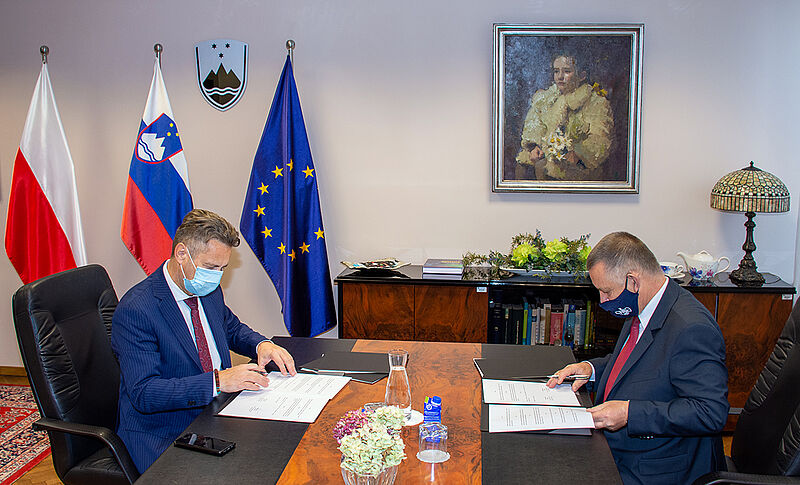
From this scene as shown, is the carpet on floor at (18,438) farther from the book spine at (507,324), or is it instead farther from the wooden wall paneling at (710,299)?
the wooden wall paneling at (710,299)

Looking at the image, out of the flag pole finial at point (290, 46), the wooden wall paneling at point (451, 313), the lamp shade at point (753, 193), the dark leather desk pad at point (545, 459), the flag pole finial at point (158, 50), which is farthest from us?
the flag pole finial at point (158, 50)

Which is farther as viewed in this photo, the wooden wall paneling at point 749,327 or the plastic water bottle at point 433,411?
the wooden wall paneling at point 749,327

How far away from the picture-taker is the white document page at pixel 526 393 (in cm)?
203

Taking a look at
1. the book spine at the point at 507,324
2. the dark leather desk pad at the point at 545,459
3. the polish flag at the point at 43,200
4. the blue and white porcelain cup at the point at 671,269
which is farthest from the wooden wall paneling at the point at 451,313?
the polish flag at the point at 43,200

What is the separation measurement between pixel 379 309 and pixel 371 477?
7.38 feet

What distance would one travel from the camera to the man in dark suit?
6.22 ft

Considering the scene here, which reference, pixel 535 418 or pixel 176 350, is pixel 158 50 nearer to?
pixel 176 350

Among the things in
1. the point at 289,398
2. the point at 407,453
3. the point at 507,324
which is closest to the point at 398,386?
the point at 407,453

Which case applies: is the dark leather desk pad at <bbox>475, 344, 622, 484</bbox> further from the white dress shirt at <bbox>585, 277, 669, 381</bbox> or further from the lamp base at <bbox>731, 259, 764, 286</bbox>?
the lamp base at <bbox>731, 259, 764, 286</bbox>

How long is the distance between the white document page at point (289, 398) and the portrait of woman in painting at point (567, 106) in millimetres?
2134

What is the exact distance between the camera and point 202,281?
224 cm

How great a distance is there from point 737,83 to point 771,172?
54 centimetres

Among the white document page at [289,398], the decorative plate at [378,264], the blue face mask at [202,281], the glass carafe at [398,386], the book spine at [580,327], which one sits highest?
the blue face mask at [202,281]

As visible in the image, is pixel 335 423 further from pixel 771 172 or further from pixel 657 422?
pixel 771 172
